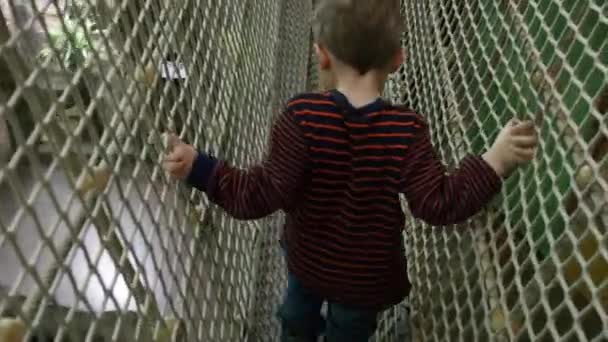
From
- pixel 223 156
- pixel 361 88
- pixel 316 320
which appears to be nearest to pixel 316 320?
pixel 316 320

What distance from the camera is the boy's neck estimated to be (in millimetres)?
559

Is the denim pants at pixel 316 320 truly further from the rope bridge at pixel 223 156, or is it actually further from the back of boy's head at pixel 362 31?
the back of boy's head at pixel 362 31

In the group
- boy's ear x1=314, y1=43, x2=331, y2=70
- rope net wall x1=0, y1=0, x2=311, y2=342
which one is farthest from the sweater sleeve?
rope net wall x1=0, y1=0, x2=311, y2=342

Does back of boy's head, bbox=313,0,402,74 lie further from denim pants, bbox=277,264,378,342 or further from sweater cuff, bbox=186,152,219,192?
denim pants, bbox=277,264,378,342

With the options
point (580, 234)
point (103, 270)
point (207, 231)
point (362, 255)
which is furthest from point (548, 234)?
point (103, 270)

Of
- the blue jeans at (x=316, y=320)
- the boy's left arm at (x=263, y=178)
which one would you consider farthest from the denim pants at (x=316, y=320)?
the boy's left arm at (x=263, y=178)

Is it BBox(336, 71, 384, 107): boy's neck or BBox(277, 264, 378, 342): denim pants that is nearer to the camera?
BBox(336, 71, 384, 107): boy's neck

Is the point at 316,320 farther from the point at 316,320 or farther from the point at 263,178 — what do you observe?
the point at 263,178

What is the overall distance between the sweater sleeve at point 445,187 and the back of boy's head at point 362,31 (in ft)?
0.26

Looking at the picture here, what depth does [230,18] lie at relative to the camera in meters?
0.96

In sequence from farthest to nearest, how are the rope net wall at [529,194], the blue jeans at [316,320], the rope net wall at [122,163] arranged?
1. the blue jeans at [316,320]
2. the rope net wall at [529,194]
3. the rope net wall at [122,163]

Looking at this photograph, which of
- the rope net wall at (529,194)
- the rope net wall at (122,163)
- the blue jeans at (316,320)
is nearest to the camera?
the rope net wall at (122,163)

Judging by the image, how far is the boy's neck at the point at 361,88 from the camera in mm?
559

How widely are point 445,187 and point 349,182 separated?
0.09 m
